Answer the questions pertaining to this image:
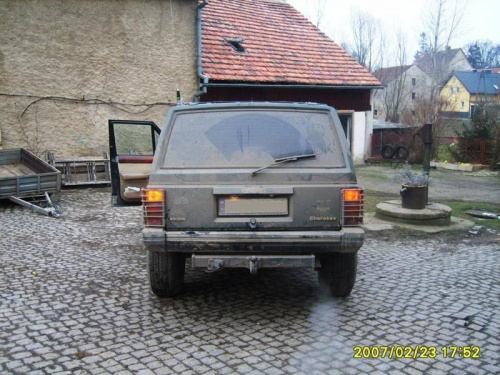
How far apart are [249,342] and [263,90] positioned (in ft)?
42.1

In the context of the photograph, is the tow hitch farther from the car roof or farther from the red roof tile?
the red roof tile

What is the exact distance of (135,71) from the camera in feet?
42.7

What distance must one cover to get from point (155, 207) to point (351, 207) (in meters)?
1.68

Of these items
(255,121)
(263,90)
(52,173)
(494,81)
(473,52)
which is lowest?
(52,173)

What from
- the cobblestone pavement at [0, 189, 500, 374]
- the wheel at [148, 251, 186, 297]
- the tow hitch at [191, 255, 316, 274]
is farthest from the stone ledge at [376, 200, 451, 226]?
the wheel at [148, 251, 186, 297]

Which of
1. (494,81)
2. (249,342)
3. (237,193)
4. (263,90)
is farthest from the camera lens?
(494,81)

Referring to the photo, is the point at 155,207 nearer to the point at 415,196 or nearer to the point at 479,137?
the point at 415,196

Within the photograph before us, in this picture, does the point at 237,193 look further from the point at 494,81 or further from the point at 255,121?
the point at 494,81

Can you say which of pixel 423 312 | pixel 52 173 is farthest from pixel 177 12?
pixel 423 312

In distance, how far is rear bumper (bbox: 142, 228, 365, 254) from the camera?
396cm

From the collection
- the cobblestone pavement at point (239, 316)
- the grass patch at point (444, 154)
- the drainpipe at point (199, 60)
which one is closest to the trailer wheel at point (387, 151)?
the grass patch at point (444, 154)

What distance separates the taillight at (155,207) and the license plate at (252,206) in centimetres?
50

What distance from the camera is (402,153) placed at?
1939 cm

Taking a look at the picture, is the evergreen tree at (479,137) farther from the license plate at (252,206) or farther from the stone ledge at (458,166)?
the license plate at (252,206)
